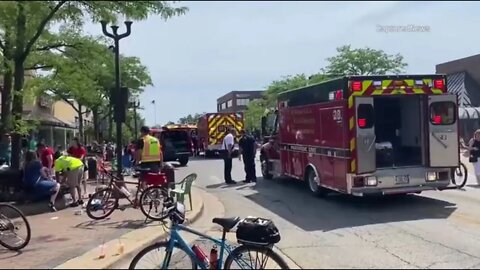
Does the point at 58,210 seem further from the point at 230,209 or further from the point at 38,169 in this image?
the point at 230,209

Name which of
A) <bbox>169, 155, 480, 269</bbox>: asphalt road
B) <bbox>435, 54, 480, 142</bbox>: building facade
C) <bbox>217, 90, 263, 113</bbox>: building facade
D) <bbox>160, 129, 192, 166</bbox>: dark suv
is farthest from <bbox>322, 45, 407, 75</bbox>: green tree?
<bbox>217, 90, 263, 113</bbox>: building facade

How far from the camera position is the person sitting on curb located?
12.1 metres

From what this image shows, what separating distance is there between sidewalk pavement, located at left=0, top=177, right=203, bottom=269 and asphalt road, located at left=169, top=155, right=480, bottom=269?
2074mm

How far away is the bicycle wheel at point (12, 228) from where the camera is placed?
8.42m

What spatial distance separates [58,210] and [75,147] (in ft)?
17.3

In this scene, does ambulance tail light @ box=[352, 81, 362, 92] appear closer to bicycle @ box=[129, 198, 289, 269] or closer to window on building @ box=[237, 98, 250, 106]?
bicycle @ box=[129, 198, 289, 269]

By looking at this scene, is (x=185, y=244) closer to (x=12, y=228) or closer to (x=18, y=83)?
(x=12, y=228)

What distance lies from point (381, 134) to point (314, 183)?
1987mm

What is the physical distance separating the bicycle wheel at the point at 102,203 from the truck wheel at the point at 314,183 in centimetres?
479

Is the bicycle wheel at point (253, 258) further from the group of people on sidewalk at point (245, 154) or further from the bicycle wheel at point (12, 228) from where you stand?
the group of people on sidewalk at point (245, 154)

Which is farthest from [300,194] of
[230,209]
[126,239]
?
[126,239]

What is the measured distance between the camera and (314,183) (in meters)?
14.2

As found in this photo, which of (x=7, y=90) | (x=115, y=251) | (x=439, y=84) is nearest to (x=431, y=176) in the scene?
(x=439, y=84)

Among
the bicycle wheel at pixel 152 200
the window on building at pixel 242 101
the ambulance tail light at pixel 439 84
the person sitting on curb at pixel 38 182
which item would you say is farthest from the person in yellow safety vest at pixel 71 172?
the window on building at pixel 242 101
